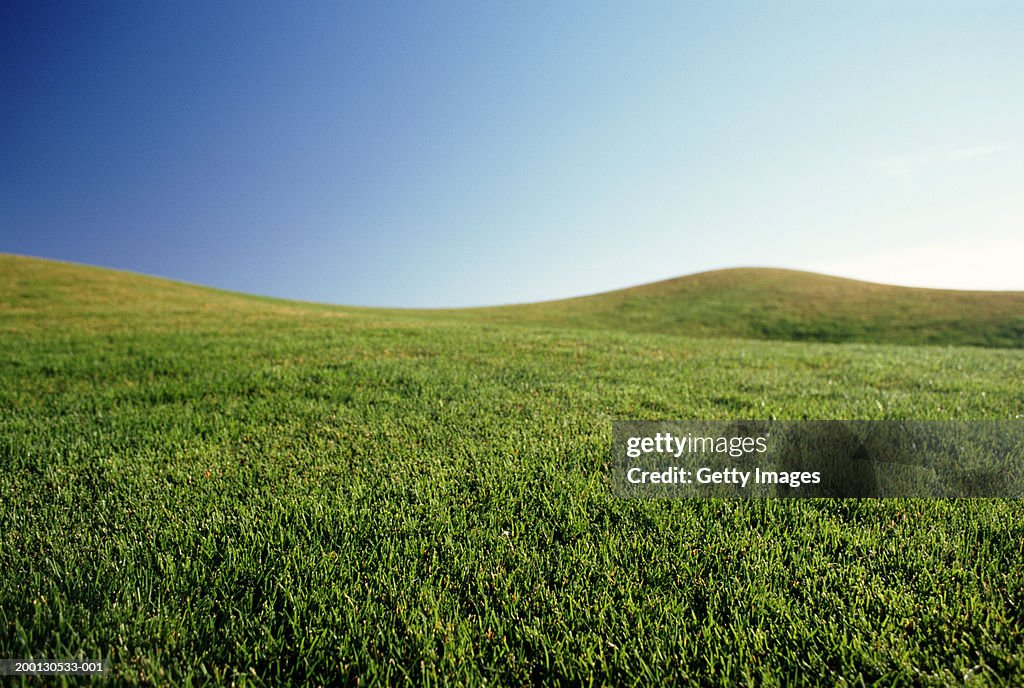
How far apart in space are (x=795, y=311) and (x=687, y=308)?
30.1 ft

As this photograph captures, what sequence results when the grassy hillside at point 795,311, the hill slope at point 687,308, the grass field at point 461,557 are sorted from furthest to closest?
1. the grassy hillside at point 795,311
2. the hill slope at point 687,308
3. the grass field at point 461,557

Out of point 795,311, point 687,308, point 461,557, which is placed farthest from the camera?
point 687,308

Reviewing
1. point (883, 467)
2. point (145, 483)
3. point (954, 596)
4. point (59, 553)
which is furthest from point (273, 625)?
point (883, 467)

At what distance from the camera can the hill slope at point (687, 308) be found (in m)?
23.5

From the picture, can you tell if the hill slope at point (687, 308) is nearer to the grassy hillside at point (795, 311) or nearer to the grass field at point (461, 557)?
the grassy hillside at point (795, 311)

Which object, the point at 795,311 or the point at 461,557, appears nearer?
the point at 461,557

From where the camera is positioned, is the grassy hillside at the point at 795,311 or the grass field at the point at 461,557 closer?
the grass field at the point at 461,557

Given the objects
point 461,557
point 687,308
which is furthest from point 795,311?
point 461,557

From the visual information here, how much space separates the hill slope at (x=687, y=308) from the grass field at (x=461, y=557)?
52.7 ft

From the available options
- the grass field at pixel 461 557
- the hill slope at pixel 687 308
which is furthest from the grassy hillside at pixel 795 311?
the grass field at pixel 461 557

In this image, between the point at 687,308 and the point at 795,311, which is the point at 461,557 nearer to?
the point at 687,308

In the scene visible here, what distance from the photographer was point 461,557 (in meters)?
2.67

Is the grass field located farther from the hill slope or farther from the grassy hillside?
the grassy hillside

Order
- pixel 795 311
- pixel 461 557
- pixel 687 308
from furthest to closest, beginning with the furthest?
pixel 687 308 < pixel 795 311 < pixel 461 557
